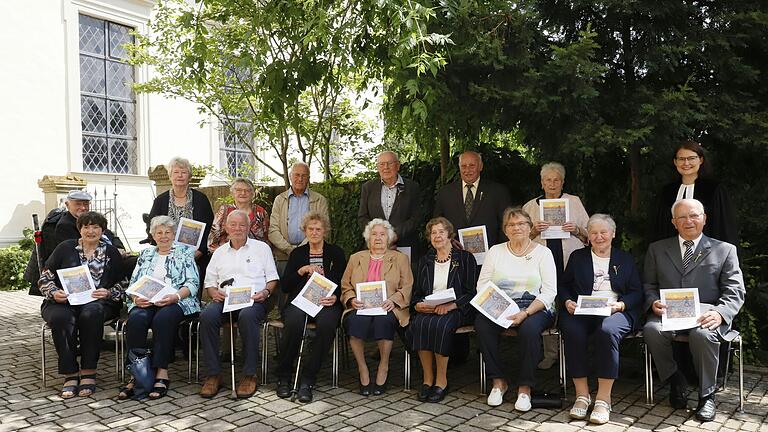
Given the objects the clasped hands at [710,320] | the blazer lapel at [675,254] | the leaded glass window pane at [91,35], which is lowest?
the clasped hands at [710,320]

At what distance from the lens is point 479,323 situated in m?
4.93

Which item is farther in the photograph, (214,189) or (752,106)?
(214,189)

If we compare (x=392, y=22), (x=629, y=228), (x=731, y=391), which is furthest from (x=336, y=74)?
(x=731, y=391)

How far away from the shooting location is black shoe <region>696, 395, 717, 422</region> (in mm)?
4398

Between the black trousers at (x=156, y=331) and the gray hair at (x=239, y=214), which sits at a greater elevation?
the gray hair at (x=239, y=214)

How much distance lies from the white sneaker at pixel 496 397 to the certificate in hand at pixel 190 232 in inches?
117

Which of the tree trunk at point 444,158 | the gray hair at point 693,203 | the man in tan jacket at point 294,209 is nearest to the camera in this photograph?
the gray hair at point 693,203

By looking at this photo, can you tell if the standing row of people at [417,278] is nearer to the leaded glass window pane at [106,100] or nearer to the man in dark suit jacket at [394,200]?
the man in dark suit jacket at [394,200]

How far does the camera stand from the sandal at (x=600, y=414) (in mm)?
4368

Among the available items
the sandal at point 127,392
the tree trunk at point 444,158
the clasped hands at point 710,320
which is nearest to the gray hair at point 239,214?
the sandal at point 127,392

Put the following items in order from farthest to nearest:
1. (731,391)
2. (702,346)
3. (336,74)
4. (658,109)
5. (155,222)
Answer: (336,74), (155,222), (731,391), (658,109), (702,346)

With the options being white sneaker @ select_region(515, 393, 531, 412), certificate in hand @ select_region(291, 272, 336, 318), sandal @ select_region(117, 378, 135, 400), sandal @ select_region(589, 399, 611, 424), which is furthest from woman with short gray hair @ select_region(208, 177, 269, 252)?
sandal @ select_region(589, 399, 611, 424)

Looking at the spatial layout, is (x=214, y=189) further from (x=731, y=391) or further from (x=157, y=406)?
(x=731, y=391)

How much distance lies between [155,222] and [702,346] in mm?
4440
